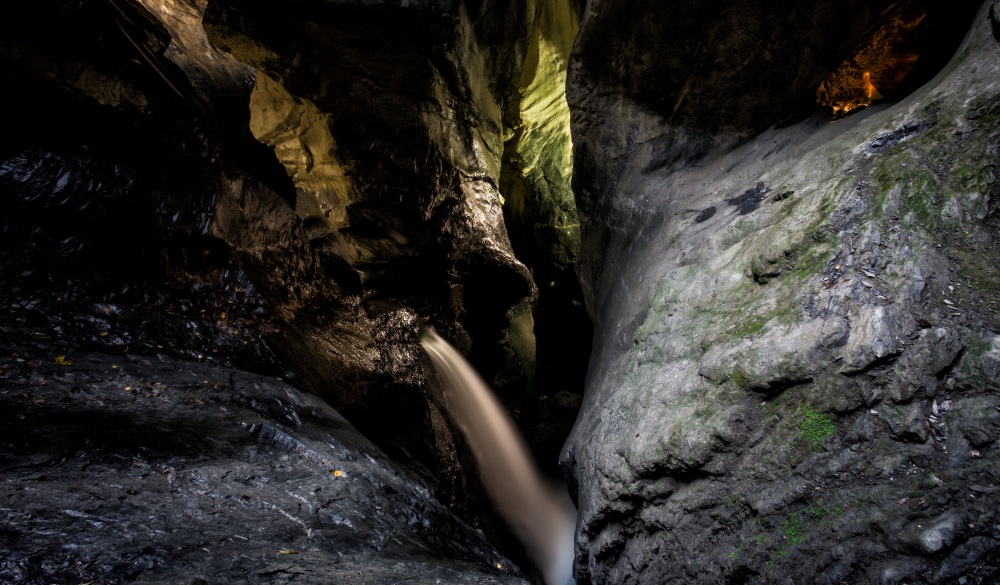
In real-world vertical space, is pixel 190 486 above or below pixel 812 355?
above

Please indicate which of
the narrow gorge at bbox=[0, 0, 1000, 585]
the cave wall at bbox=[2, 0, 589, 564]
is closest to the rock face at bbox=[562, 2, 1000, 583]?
the narrow gorge at bbox=[0, 0, 1000, 585]

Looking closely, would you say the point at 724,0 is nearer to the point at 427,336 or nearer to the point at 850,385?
the point at 850,385

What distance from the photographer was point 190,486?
8.77ft

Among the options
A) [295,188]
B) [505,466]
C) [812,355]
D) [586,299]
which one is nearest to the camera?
[812,355]

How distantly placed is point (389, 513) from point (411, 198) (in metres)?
6.43

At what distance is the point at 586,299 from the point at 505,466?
3.84 metres

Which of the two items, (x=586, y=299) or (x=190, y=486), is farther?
(x=586, y=299)

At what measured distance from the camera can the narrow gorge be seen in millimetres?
2195

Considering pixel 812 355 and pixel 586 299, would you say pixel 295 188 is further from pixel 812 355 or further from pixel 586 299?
pixel 812 355

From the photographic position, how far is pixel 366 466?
397 centimetres

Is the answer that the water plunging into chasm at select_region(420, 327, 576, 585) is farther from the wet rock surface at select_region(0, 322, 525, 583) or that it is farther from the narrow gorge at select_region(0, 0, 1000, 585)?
the wet rock surface at select_region(0, 322, 525, 583)

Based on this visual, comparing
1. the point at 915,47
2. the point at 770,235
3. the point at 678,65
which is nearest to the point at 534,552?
the point at 770,235

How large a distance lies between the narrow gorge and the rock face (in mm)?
17

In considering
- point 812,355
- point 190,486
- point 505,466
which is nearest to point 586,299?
point 505,466
